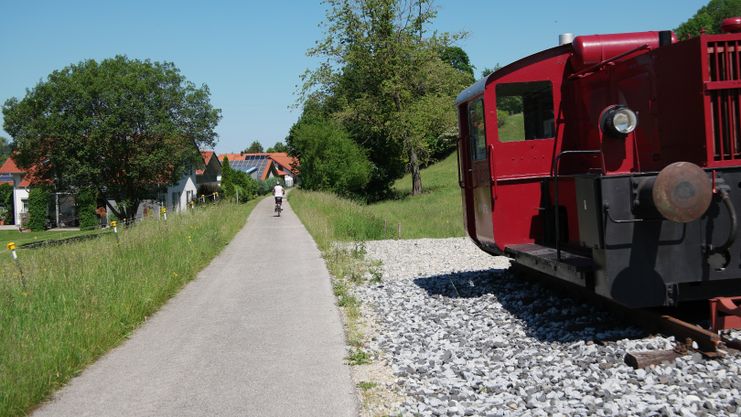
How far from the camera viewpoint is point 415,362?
6.17 meters

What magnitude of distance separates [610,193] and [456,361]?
214 cm

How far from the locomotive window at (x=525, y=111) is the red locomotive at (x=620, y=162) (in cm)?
1

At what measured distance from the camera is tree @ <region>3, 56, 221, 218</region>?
35562mm

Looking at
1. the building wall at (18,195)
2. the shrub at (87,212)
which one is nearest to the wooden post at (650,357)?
the shrub at (87,212)

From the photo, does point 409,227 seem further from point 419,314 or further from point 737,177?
point 737,177

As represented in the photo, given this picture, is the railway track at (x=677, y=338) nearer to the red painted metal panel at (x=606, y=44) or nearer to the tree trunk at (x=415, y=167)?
the red painted metal panel at (x=606, y=44)

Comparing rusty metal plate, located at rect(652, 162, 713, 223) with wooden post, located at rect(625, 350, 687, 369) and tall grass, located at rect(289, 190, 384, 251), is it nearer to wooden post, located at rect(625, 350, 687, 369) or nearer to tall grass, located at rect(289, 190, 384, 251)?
wooden post, located at rect(625, 350, 687, 369)

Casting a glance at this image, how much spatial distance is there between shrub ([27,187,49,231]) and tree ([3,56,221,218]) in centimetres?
1482

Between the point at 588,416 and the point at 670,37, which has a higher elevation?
the point at 670,37

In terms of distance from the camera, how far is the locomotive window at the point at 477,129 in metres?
8.41

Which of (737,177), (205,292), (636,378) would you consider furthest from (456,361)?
(205,292)

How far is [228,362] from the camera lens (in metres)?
6.46

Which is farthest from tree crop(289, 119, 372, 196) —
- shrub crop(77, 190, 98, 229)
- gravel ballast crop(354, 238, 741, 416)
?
gravel ballast crop(354, 238, 741, 416)

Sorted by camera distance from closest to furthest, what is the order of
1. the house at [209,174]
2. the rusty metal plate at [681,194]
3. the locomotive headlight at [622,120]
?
1. the rusty metal plate at [681,194]
2. the locomotive headlight at [622,120]
3. the house at [209,174]
